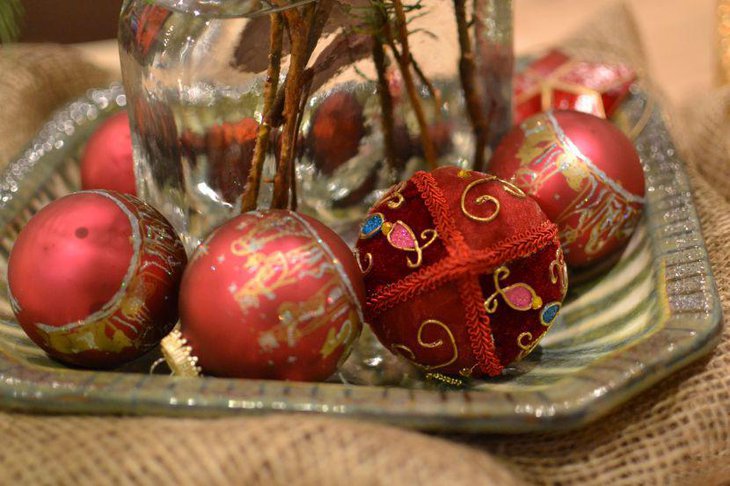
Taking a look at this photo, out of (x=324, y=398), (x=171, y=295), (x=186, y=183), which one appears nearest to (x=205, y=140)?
(x=186, y=183)

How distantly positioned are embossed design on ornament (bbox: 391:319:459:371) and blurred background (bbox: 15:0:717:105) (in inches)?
25.2

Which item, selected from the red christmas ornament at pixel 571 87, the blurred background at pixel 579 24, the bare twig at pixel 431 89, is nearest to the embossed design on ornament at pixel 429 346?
the bare twig at pixel 431 89

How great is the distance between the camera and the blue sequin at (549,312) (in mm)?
562

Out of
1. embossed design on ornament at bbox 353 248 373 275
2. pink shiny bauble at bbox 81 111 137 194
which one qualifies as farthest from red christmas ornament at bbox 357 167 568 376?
pink shiny bauble at bbox 81 111 137 194

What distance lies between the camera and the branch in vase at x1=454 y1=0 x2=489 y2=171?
672mm

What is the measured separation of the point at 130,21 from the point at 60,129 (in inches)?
10.8

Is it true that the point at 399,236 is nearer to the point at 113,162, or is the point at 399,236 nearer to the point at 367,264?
the point at 367,264

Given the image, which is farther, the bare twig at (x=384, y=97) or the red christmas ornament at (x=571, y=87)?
the red christmas ornament at (x=571, y=87)

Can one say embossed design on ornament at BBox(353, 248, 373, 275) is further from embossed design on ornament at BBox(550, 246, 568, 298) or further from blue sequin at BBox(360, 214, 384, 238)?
embossed design on ornament at BBox(550, 246, 568, 298)

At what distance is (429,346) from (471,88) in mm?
276

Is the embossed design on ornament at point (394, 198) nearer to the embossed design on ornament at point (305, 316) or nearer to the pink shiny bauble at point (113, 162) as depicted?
the embossed design on ornament at point (305, 316)

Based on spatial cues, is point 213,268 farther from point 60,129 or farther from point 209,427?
point 60,129

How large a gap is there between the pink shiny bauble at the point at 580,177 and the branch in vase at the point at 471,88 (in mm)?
55

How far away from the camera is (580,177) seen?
65cm
